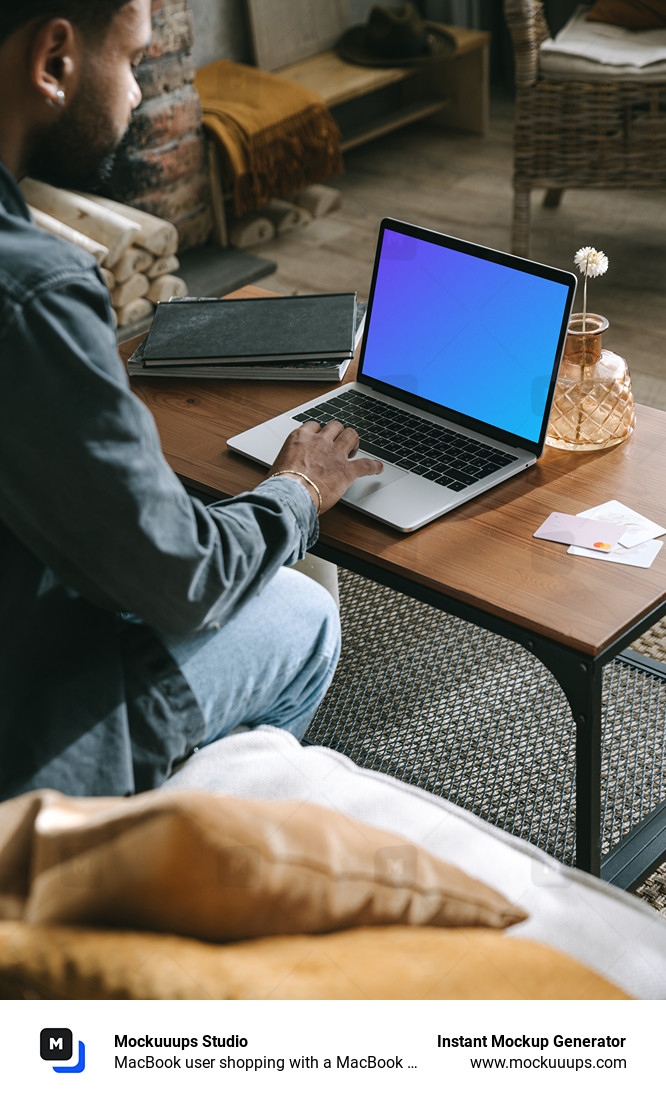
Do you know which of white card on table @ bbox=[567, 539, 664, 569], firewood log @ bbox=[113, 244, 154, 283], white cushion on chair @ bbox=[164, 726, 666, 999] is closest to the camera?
white cushion on chair @ bbox=[164, 726, 666, 999]

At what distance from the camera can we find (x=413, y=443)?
1285 millimetres

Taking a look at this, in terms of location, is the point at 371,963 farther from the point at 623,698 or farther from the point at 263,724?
the point at 623,698

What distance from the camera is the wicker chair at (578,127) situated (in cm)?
263

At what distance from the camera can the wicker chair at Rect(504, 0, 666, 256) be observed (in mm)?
2635

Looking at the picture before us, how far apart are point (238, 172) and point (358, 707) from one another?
75.8 inches

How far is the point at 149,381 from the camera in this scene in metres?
1.52

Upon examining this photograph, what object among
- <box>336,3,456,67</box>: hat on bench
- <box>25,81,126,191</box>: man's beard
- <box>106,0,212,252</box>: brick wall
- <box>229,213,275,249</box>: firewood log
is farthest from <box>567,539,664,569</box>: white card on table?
<box>336,3,456,67</box>: hat on bench

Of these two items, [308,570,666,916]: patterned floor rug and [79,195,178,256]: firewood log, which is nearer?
[308,570,666,916]: patterned floor rug

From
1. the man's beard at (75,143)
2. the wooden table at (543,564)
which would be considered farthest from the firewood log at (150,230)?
the man's beard at (75,143)

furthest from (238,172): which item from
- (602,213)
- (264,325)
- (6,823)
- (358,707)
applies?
(6,823)

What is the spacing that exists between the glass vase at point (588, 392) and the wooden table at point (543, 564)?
3cm
